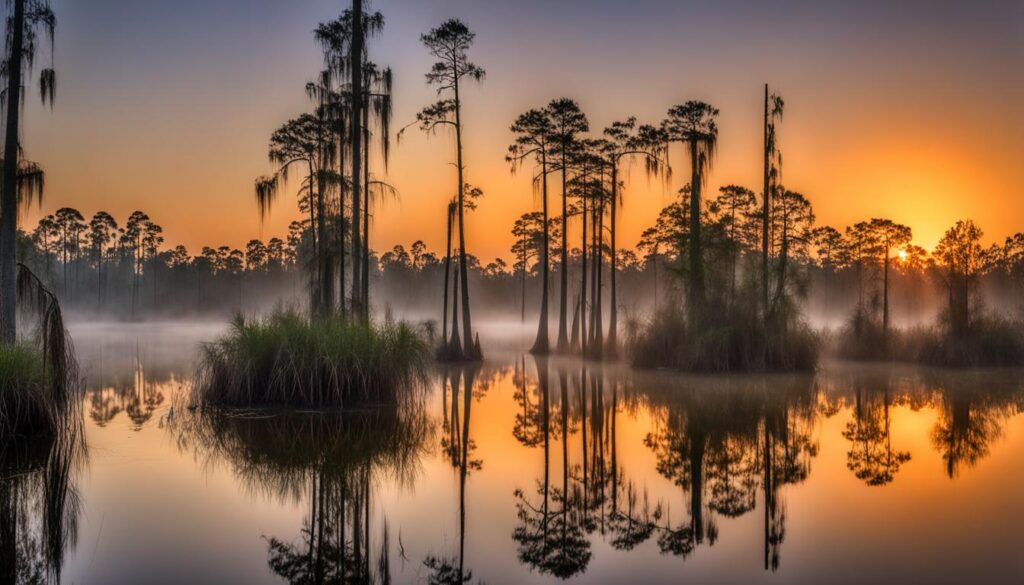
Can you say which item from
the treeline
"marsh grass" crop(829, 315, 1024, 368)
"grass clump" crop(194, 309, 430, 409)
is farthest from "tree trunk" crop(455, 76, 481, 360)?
the treeline

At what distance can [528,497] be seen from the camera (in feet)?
27.3

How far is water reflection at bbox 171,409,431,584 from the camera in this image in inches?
240

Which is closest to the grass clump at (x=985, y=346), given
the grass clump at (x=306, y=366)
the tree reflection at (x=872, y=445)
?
the tree reflection at (x=872, y=445)

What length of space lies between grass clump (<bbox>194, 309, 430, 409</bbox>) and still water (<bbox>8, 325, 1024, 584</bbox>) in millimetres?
913

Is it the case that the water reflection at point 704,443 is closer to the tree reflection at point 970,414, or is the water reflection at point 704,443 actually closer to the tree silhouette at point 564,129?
the tree reflection at point 970,414

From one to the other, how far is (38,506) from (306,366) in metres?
6.60

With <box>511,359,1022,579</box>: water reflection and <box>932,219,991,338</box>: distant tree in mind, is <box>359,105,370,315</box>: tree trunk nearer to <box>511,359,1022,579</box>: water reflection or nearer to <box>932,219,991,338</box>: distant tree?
<box>511,359,1022,579</box>: water reflection

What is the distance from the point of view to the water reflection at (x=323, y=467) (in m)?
6.10

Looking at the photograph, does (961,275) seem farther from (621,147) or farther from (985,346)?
(621,147)

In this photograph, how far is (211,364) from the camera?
14594mm

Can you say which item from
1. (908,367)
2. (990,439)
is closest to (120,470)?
(990,439)

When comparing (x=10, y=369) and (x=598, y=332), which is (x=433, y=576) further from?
(x=598, y=332)

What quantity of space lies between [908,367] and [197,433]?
2562cm

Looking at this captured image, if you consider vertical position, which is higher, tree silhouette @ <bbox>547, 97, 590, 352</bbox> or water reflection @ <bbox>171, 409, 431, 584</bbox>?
tree silhouette @ <bbox>547, 97, 590, 352</bbox>
